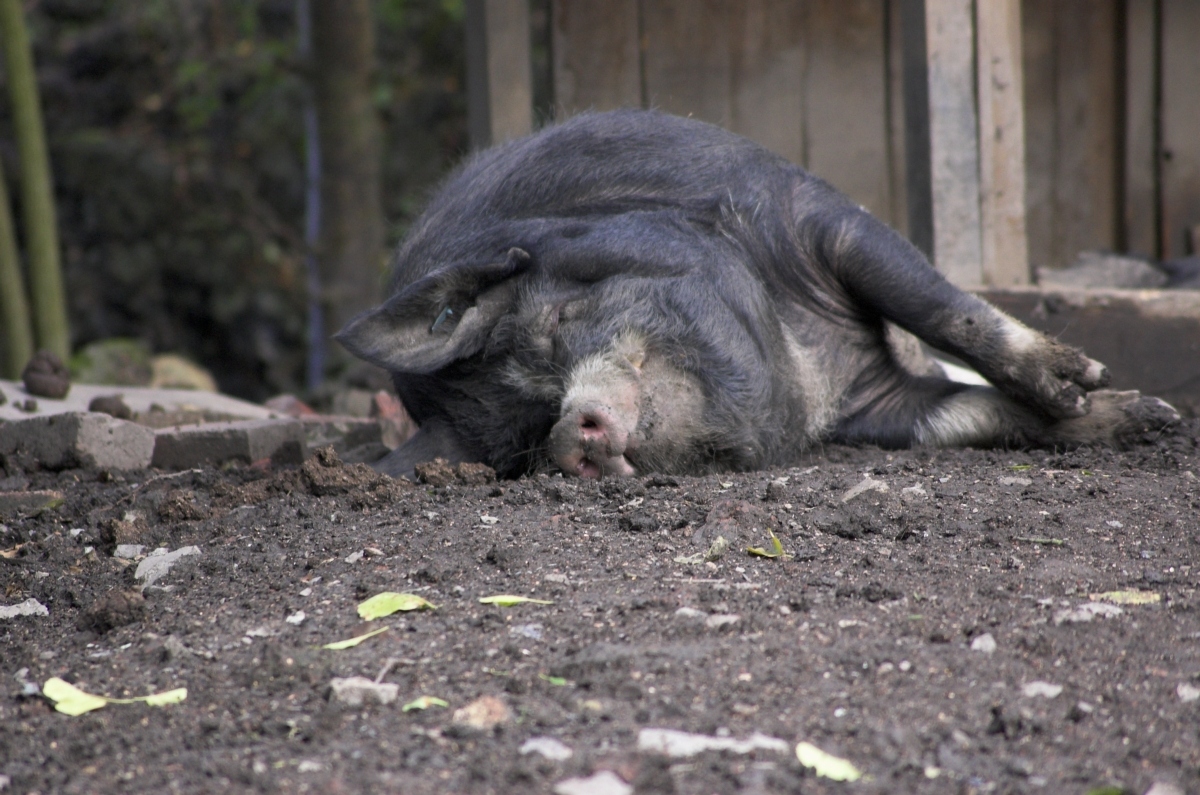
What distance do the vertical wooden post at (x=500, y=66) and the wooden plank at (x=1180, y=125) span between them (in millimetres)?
3351

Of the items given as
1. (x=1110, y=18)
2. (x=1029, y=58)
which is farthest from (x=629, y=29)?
(x=1110, y=18)

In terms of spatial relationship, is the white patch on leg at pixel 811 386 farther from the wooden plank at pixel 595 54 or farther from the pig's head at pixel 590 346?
the wooden plank at pixel 595 54

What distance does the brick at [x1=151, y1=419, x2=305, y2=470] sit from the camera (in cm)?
416

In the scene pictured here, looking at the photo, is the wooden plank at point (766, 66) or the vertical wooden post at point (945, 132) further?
the wooden plank at point (766, 66)

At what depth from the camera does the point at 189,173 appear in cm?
1015

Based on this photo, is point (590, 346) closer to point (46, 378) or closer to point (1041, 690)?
point (1041, 690)

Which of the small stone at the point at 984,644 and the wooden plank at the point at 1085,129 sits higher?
the wooden plank at the point at 1085,129

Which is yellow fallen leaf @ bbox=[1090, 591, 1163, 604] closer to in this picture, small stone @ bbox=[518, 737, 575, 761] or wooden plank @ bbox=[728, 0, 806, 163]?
small stone @ bbox=[518, 737, 575, 761]

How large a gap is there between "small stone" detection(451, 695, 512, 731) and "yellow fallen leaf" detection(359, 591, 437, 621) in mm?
453

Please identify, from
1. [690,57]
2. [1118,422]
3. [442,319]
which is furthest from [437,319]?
[690,57]

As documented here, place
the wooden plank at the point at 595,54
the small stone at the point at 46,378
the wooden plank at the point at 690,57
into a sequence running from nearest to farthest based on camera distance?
the small stone at the point at 46,378 < the wooden plank at the point at 595,54 < the wooden plank at the point at 690,57

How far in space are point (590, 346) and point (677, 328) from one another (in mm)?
246

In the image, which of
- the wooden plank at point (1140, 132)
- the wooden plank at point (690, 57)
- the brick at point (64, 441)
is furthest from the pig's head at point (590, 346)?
the wooden plank at point (1140, 132)

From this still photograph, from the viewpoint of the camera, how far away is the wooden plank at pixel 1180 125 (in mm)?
6410
